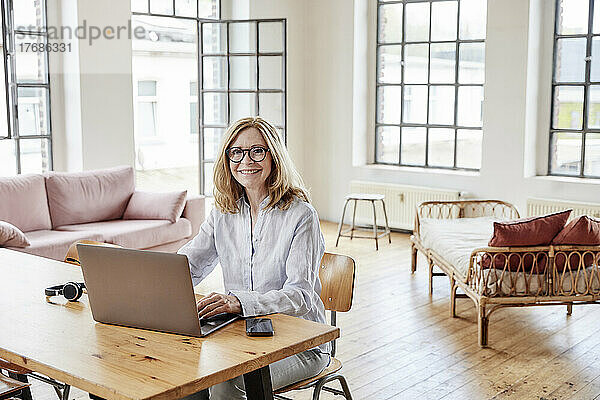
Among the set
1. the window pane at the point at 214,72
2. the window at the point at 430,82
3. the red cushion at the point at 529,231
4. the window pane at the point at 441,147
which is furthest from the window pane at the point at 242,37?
the red cushion at the point at 529,231

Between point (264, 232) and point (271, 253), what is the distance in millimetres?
81

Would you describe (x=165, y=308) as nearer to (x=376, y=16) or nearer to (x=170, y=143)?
(x=376, y=16)

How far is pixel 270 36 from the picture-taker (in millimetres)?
7906

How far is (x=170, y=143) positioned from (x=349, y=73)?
3071 millimetres

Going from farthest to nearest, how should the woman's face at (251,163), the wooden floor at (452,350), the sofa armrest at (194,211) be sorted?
1. the sofa armrest at (194,211)
2. the wooden floor at (452,350)
3. the woman's face at (251,163)

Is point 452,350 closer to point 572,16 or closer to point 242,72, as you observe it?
point 572,16

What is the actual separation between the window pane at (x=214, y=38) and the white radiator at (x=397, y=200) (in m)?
2.02

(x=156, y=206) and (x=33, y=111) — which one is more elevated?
(x=33, y=111)

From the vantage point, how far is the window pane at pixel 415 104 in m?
8.20

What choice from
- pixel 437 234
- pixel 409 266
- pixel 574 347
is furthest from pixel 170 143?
pixel 574 347

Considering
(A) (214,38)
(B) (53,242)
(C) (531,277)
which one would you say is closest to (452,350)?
(C) (531,277)

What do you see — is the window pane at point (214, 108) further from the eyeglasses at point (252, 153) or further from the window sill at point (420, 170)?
the eyeglasses at point (252, 153)

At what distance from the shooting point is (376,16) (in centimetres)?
841

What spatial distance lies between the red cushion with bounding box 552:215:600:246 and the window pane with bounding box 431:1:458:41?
3893 millimetres
